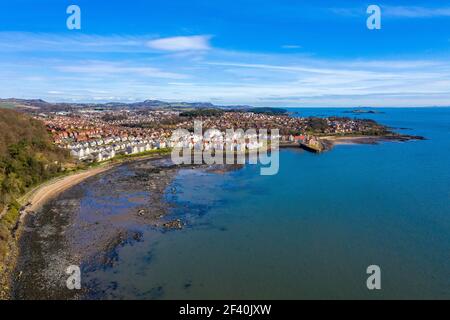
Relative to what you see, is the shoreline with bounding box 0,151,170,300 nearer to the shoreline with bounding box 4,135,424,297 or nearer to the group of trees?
the shoreline with bounding box 4,135,424,297

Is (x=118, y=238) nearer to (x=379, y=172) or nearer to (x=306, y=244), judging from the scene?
(x=306, y=244)

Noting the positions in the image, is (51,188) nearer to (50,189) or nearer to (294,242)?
(50,189)

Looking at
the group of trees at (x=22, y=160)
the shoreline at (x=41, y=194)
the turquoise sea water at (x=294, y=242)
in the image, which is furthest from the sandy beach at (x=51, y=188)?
the turquoise sea water at (x=294, y=242)

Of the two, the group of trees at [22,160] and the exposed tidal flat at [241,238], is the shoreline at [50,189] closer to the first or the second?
the exposed tidal flat at [241,238]

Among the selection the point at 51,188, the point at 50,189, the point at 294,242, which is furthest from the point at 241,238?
the point at 51,188

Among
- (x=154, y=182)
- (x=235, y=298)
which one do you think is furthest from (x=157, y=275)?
(x=154, y=182)

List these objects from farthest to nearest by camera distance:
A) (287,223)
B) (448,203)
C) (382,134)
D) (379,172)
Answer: (382,134), (379,172), (448,203), (287,223)
